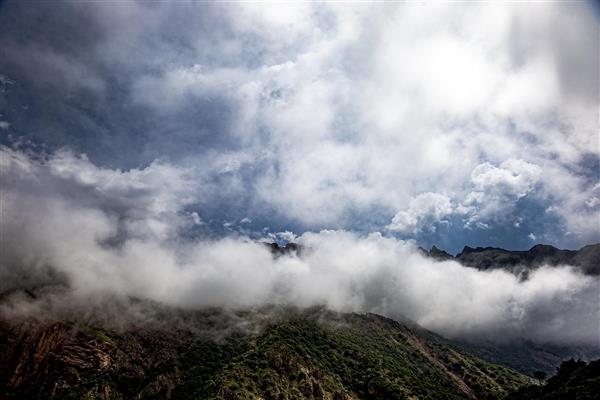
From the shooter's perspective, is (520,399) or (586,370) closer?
(586,370)

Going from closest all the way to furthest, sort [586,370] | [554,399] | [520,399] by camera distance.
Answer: [554,399]
[586,370]
[520,399]

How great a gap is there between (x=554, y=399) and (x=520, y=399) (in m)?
65.5

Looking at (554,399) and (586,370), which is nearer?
(554,399)

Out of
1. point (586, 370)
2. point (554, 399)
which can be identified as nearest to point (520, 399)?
point (586, 370)

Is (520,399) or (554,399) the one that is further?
(520,399)

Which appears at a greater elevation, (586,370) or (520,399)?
(586,370)

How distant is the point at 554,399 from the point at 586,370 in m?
34.4

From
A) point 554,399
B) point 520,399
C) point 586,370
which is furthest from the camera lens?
point 520,399

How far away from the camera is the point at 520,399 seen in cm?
19938

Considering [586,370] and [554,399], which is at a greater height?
[586,370]

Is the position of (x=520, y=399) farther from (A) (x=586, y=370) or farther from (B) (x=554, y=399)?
(B) (x=554, y=399)

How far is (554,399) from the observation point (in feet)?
469
